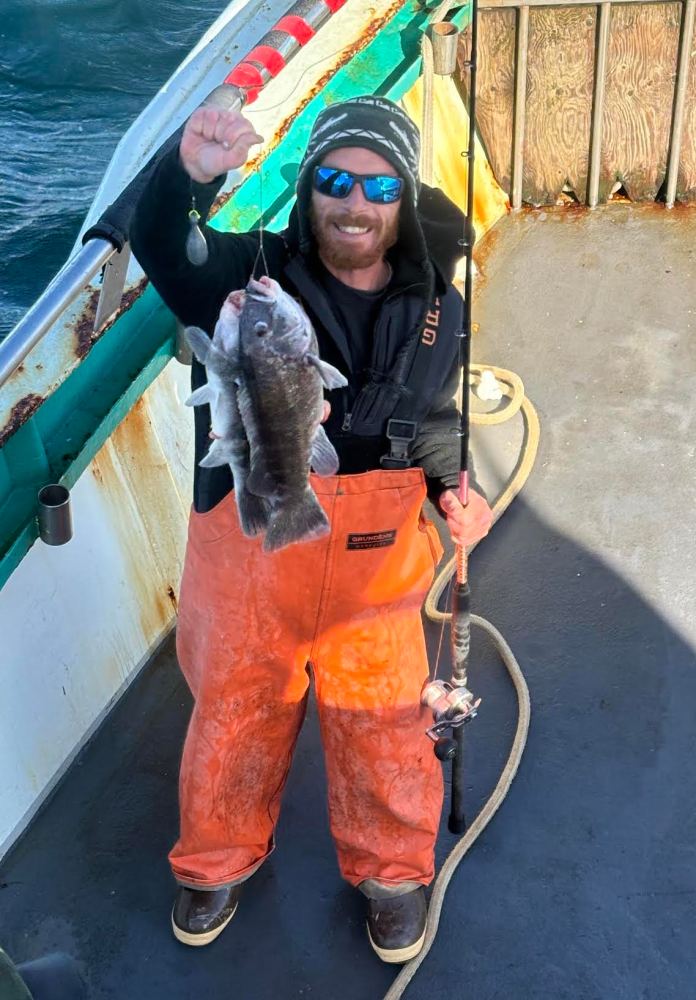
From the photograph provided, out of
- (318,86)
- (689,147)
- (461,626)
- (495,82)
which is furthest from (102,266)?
(689,147)

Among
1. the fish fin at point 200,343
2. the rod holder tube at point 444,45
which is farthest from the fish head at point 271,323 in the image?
Result: the rod holder tube at point 444,45

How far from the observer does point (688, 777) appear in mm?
3693

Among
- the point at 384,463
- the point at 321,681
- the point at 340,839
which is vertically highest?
the point at 384,463

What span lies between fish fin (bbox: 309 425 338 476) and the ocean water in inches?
248

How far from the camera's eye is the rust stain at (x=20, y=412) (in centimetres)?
338

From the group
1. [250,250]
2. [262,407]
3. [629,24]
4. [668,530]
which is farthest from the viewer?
[629,24]

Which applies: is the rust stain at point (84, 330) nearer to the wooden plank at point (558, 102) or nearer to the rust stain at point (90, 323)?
the rust stain at point (90, 323)

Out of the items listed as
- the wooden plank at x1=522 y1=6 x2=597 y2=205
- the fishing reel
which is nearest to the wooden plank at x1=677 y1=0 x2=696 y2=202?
the wooden plank at x1=522 y1=6 x2=597 y2=205

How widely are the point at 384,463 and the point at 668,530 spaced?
2093mm

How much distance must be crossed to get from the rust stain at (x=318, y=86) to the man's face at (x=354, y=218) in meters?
1.41

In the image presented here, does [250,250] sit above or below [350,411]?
above

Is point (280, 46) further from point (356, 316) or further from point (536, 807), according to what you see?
point (536, 807)

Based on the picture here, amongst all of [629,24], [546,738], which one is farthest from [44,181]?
[546,738]

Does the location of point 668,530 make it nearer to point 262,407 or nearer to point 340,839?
point 340,839
